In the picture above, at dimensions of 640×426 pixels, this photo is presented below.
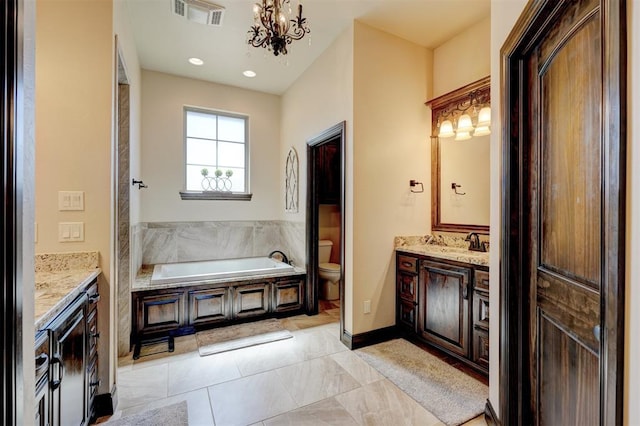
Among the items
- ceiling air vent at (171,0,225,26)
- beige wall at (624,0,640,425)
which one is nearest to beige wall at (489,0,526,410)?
beige wall at (624,0,640,425)

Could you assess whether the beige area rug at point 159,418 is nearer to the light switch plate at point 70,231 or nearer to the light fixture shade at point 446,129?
the light switch plate at point 70,231

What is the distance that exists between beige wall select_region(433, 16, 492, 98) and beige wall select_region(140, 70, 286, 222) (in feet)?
7.98

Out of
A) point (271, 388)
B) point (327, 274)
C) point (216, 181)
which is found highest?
point (216, 181)

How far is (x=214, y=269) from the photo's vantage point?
3.96 meters

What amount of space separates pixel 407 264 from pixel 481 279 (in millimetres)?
732

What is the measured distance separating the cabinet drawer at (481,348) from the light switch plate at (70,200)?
2.82 m

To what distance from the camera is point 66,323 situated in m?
1.29

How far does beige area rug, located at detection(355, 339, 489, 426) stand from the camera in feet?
6.11

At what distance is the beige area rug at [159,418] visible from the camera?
5.70ft

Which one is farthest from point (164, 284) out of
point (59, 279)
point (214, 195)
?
point (214, 195)

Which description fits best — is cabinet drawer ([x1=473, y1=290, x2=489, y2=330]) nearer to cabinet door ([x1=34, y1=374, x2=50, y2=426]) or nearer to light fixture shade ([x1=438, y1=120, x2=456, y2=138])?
light fixture shade ([x1=438, y1=120, x2=456, y2=138])

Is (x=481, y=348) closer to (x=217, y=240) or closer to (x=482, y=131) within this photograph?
(x=482, y=131)

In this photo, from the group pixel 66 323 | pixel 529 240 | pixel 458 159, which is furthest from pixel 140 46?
pixel 529 240

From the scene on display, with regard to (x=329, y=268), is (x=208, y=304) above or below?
below
